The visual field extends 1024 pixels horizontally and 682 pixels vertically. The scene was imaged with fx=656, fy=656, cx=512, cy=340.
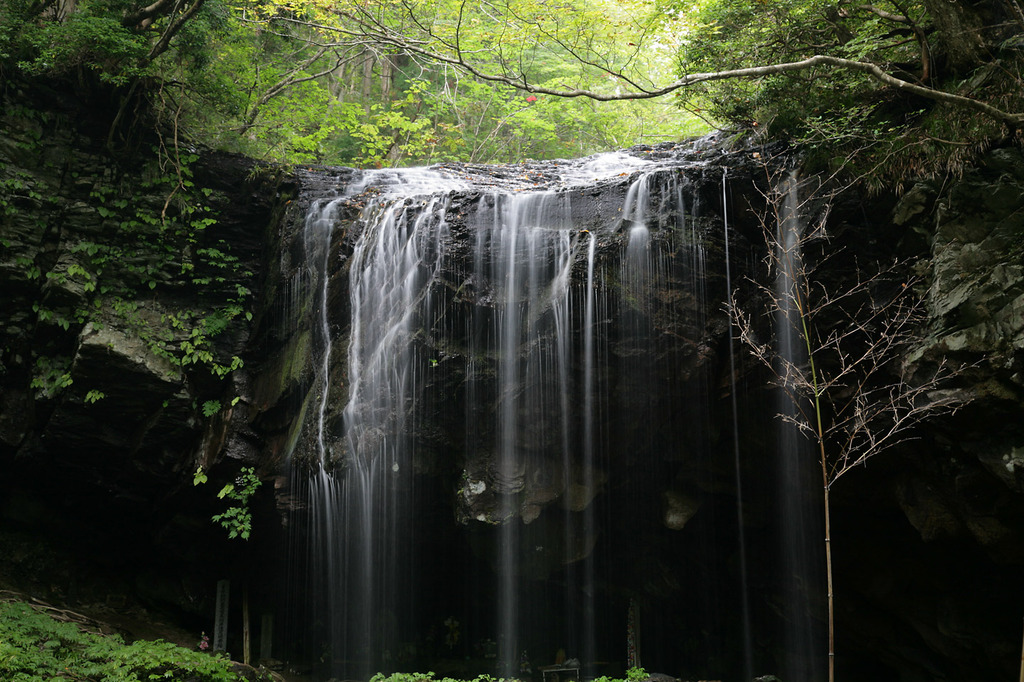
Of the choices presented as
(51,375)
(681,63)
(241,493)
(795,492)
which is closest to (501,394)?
(795,492)

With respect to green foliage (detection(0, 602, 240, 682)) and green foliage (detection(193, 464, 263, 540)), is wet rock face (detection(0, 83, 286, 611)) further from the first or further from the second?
green foliage (detection(0, 602, 240, 682))

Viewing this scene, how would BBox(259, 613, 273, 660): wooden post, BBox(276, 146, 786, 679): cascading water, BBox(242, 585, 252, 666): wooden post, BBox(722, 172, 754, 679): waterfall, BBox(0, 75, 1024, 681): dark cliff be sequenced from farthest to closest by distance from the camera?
BBox(259, 613, 273, 660): wooden post
BBox(242, 585, 252, 666): wooden post
BBox(276, 146, 786, 679): cascading water
BBox(722, 172, 754, 679): waterfall
BBox(0, 75, 1024, 681): dark cliff

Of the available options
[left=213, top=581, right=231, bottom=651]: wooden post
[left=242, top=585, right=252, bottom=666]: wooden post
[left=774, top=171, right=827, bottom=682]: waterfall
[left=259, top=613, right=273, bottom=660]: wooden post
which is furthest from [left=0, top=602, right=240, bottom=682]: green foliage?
[left=774, top=171, right=827, bottom=682]: waterfall

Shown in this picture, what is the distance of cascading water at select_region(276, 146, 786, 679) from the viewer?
25.8 ft

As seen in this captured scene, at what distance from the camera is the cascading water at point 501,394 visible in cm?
787

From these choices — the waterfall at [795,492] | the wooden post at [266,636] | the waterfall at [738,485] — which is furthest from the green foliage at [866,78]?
the wooden post at [266,636]

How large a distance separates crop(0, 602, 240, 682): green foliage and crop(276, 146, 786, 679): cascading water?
1.83 meters

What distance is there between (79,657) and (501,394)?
17.2 feet

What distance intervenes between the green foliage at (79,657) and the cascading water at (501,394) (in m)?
1.83

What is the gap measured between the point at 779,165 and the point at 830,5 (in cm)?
174

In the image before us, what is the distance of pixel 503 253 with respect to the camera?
844 cm

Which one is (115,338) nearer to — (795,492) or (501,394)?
(501,394)

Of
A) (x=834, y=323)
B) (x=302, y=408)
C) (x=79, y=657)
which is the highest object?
(x=834, y=323)

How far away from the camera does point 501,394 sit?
807 centimetres
